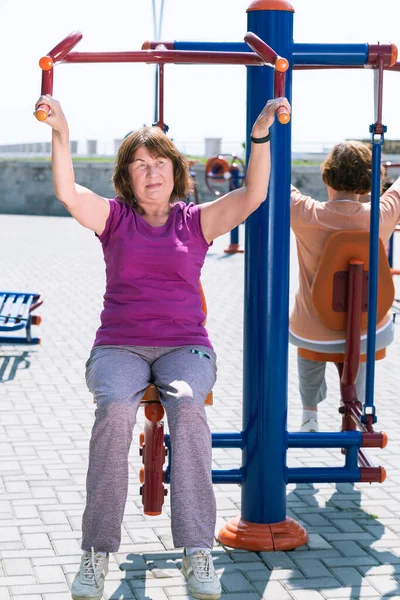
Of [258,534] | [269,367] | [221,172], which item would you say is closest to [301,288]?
[269,367]

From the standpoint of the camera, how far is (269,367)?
4.15 m

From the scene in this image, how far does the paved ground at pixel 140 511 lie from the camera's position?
3850 millimetres

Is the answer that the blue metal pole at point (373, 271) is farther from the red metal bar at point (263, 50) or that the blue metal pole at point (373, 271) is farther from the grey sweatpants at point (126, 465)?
the grey sweatpants at point (126, 465)

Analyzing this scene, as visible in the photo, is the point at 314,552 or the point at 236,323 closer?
the point at 314,552

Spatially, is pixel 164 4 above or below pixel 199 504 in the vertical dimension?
above

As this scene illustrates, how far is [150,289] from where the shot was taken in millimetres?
3727

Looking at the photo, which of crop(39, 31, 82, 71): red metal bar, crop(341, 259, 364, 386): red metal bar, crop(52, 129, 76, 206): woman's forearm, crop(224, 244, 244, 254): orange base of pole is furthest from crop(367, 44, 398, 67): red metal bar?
crop(224, 244, 244, 254): orange base of pole

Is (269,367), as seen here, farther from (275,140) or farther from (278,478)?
(275,140)

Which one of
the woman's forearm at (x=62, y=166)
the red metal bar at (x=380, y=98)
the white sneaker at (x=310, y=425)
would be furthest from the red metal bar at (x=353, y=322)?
the woman's forearm at (x=62, y=166)

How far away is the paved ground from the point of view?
3.85 metres

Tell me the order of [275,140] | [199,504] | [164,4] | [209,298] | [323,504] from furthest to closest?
[164,4] < [209,298] < [323,504] < [275,140] < [199,504]

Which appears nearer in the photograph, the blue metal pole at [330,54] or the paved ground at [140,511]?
the paved ground at [140,511]

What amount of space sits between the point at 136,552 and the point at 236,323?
18.4ft

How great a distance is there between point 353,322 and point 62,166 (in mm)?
1711
